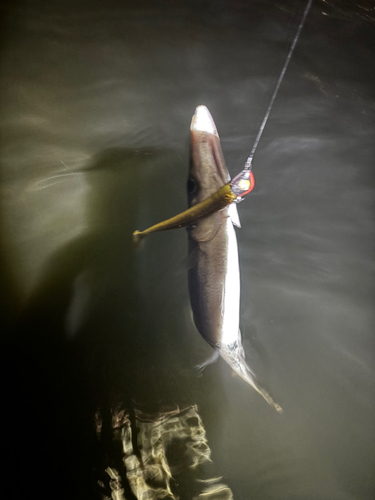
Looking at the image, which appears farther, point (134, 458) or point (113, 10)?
point (113, 10)

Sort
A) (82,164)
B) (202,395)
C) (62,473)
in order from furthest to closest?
(82,164), (202,395), (62,473)

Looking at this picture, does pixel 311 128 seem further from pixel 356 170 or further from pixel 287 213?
pixel 287 213

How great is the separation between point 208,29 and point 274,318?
130cm

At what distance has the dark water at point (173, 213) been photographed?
0.99 meters

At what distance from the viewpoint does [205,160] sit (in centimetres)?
84

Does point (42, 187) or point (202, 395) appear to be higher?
point (42, 187)

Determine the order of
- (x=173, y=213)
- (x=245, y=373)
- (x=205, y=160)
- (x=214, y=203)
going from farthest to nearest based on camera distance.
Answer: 1. (x=173, y=213)
2. (x=245, y=373)
3. (x=205, y=160)
4. (x=214, y=203)

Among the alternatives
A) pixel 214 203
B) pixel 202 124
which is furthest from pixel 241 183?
pixel 202 124

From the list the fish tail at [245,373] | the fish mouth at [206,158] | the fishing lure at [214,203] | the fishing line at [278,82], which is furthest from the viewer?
the fishing line at [278,82]

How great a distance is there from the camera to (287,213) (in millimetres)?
1096

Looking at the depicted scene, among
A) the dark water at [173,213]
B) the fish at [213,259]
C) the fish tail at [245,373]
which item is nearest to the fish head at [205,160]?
the fish at [213,259]

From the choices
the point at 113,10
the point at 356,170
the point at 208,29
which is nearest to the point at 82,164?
the point at 113,10

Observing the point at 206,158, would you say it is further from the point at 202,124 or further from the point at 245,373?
the point at 245,373

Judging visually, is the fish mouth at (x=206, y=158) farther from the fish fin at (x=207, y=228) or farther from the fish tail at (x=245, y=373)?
the fish tail at (x=245, y=373)
